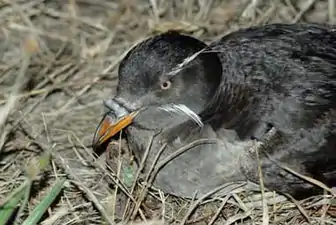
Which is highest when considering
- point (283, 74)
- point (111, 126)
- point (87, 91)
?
point (283, 74)

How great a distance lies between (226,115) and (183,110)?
20cm

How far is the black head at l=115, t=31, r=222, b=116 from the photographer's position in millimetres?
4480

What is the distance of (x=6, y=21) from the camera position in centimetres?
615

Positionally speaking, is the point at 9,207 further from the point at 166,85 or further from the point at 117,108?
the point at 166,85

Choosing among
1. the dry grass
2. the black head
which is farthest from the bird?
the dry grass

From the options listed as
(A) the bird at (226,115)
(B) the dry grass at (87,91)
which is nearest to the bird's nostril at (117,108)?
(A) the bird at (226,115)

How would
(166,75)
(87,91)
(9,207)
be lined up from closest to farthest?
(9,207)
(166,75)
(87,91)

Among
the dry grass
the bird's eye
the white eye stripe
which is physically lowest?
the dry grass

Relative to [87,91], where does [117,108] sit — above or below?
above

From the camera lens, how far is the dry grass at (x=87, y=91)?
4.63 meters

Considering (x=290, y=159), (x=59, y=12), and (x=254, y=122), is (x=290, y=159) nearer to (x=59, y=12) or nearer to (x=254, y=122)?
(x=254, y=122)

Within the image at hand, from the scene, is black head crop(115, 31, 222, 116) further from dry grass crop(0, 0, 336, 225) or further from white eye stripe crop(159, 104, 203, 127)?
dry grass crop(0, 0, 336, 225)

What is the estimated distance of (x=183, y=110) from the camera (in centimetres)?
459

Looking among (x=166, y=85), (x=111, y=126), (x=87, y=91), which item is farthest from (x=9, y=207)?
(x=87, y=91)
